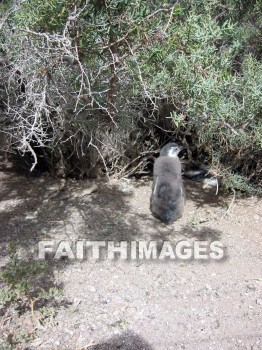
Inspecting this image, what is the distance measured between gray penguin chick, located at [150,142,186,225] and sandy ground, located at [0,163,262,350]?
11 cm

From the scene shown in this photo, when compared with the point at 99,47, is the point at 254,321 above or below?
below

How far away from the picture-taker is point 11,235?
3916mm

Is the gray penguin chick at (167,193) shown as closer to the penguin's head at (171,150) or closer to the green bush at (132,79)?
the penguin's head at (171,150)

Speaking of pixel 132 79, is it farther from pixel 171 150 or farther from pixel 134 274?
pixel 171 150

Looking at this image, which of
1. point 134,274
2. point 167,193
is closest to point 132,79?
point 167,193

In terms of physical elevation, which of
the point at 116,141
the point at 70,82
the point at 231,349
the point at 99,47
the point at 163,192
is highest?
the point at 99,47

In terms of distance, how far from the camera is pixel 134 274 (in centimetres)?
329

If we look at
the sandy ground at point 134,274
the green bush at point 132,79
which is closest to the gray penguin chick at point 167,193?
the sandy ground at point 134,274

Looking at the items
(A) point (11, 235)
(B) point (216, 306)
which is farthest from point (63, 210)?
(B) point (216, 306)

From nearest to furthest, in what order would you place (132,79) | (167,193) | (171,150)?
(132,79)
(167,193)
(171,150)

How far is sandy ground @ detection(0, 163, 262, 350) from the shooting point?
2.60 metres

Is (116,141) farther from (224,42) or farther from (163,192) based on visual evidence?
(224,42)

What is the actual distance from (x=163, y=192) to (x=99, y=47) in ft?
6.67

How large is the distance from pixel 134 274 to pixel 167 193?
1.18m
